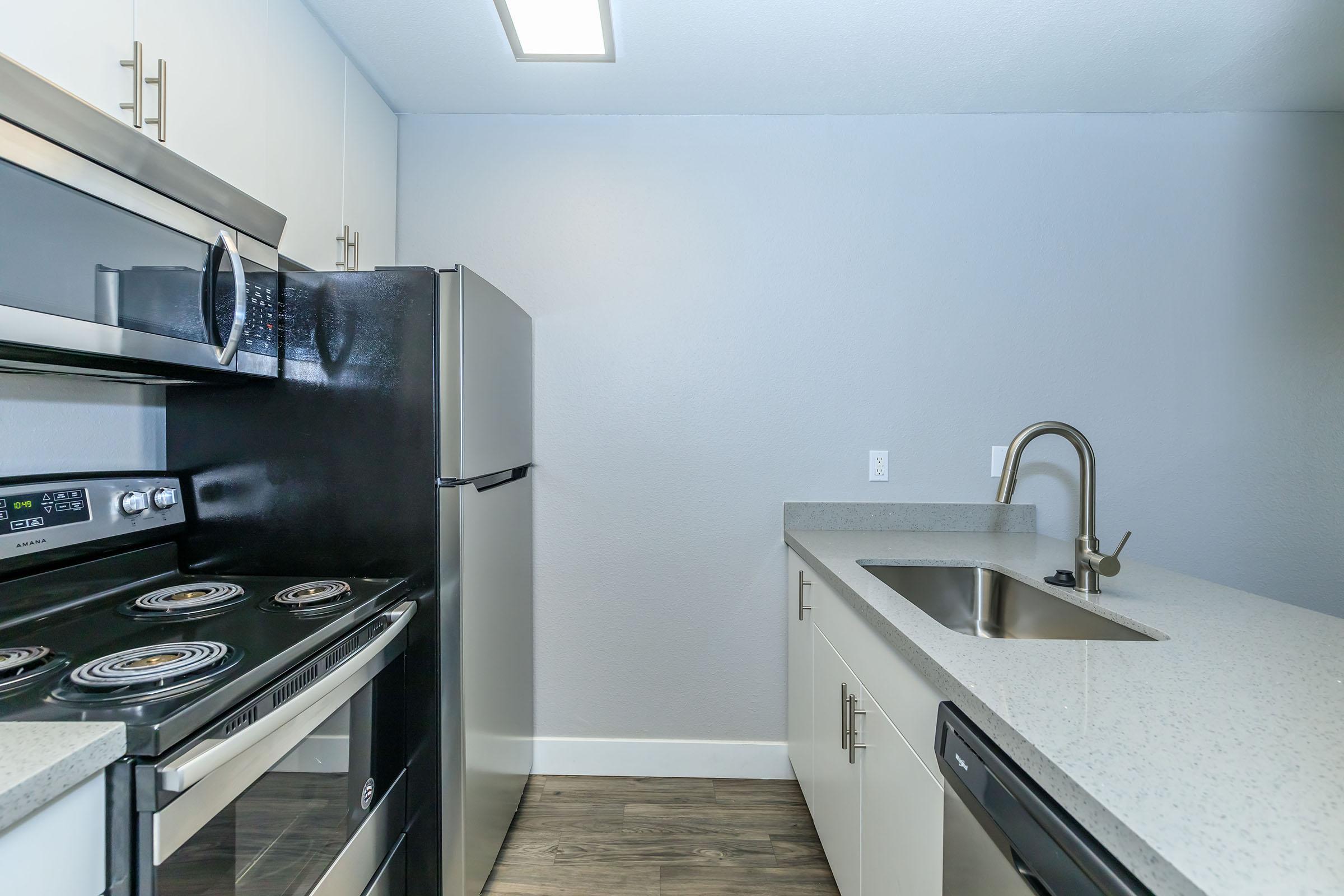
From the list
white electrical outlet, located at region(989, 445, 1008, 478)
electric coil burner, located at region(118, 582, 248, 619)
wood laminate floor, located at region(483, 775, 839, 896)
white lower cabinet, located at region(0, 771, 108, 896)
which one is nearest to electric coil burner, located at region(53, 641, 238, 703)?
white lower cabinet, located at region(0, 771, 108, 896)

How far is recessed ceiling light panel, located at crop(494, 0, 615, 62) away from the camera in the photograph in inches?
64.9

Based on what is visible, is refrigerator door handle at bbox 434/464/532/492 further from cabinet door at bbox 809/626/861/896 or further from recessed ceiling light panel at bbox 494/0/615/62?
recessed ceiling light panel at bbox 494/0/615/62

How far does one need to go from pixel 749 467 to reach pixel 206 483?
1.56 m

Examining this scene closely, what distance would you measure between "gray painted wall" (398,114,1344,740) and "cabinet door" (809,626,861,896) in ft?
1.59

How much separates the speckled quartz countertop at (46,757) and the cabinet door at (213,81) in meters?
1.02

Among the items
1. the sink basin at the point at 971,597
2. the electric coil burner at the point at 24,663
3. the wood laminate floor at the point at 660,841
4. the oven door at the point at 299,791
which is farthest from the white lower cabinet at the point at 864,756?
the electric coil burner at the point at 24,663

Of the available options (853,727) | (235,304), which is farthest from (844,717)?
(235,304)

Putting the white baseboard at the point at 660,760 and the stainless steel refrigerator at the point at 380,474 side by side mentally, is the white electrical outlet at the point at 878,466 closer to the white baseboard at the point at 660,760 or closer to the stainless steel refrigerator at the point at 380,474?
the white baseboard at the point at 660,760

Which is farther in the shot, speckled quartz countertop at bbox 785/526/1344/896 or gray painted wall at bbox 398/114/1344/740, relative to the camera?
gray painted wall at bbox 398/114/1344/740

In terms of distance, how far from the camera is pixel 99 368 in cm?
125

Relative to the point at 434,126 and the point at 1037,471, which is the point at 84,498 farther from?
the point at 1037,471

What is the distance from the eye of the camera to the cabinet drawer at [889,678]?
1029mm

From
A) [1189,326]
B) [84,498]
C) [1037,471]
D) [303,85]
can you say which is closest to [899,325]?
[1037,471]

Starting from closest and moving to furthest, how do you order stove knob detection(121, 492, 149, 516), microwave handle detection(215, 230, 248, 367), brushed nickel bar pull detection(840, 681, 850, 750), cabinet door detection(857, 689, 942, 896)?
cabinet door detection(857, 689, 942, 896) → microwave handle detection(215, 230, 248, 367) → stove knob detection(121, 492, 149, 516) → brushed nickel bar pull detection(840, 681, 850, 750)
